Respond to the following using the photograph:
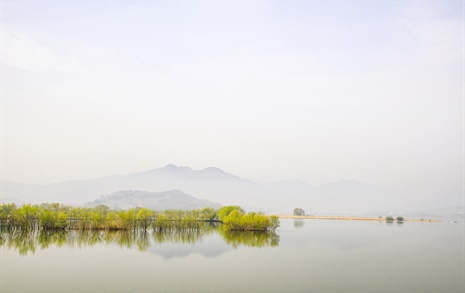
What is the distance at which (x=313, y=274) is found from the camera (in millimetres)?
28641

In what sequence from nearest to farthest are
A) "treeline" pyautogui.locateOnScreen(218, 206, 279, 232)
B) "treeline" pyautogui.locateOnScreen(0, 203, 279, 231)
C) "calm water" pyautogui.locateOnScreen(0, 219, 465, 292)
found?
"calm water" pyautogui.locateOnScreen(0, 219, 465, 292), "treeline" pyautogui.locateOnScreen(0, 203, 279, 231), "treeline" pyautogui.locateOnScreen(218, 206, 279, 232)

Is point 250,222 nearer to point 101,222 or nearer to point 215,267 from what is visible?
point 101,222

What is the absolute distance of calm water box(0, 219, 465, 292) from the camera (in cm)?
2464

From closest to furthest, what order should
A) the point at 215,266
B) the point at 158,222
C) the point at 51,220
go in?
→ 1. the point at 215,266
2. the point at 51,220
3. the point at 158,222

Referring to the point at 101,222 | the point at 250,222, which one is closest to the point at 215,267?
the point at 101,222

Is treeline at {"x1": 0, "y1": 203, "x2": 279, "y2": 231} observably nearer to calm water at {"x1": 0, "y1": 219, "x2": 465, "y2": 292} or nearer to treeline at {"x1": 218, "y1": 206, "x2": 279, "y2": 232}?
treeline at {"x1": 218, "y1": 206, "x2": 279, "y2": 232}

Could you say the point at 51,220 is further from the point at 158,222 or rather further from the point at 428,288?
the point at 428,288

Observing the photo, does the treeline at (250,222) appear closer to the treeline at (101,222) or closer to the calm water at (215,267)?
the treeline at (101,222)

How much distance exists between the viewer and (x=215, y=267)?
101 feet

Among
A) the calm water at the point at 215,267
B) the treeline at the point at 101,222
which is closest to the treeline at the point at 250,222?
the treeline at the point at 101,222

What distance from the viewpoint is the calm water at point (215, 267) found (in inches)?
970

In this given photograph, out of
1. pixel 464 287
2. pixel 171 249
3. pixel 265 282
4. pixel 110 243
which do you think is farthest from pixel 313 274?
pixel 110 243

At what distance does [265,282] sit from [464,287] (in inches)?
476

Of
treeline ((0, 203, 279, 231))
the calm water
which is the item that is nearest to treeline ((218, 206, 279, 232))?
treeline ((0, 203, 279, 231))
